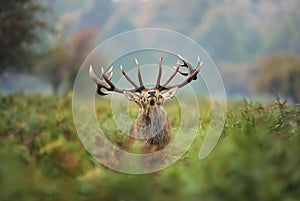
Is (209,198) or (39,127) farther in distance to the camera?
(39,127)

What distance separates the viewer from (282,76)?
198 ft

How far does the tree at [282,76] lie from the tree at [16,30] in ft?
120

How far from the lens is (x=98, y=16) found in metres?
125

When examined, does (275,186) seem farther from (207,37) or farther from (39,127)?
(207,37)

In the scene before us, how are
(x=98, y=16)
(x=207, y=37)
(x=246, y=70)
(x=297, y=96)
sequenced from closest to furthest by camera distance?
1. (x=297, y=96)
2. (x=246, y=70)
3. (x=207, y=37)
4. (x=98, y=16)

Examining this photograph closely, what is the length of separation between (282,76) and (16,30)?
43.3m

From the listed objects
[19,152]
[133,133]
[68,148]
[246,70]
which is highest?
[246,70]

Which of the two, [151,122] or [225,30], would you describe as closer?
[151,122]

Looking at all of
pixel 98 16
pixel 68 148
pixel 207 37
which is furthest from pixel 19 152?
pixel 98 16

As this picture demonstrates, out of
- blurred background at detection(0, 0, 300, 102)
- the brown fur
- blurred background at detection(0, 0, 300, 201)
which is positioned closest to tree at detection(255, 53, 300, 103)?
blurred background at detection(0, 0, 300, 102)

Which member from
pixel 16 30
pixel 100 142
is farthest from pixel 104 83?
pixel 16 30

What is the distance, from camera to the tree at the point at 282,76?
5797 cm

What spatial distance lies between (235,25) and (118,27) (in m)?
24.7

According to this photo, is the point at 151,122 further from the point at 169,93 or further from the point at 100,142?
the point at 100,142
